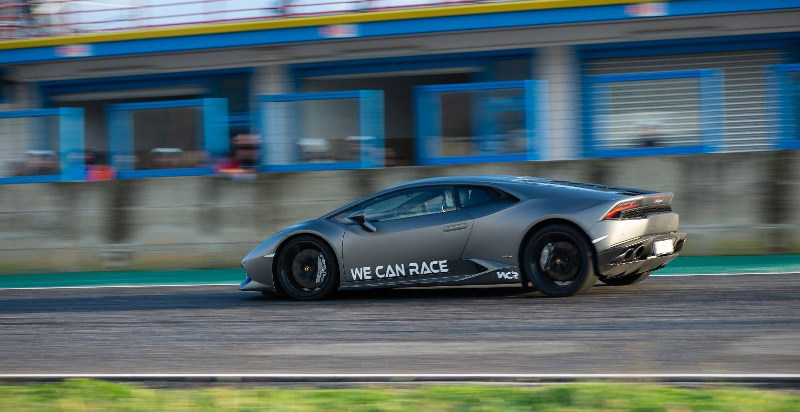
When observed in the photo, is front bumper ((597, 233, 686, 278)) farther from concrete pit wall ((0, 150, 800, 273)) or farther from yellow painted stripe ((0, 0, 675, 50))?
yellow painted stripe ((0, 0, 675, 50))

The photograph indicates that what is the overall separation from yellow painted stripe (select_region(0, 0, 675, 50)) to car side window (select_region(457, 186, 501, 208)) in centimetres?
896

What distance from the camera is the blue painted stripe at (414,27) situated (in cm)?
1723

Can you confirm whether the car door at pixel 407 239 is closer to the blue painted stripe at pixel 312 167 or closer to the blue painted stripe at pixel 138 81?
the blue painted stripe at pixel 312 167

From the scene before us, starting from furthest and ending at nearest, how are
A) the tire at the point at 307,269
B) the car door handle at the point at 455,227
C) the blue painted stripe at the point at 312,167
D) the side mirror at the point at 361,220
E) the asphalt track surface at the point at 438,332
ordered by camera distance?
the blue painted stripe at the point at 312,167 < the tire at the point at 307,269 < the side mirror at the point at 361,220 < the car door handle at the point at 455,227 < the asphalt track surface at the point at 438,332

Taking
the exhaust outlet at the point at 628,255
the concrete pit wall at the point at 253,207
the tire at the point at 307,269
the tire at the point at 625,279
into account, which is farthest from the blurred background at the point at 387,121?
the exhaust outlet at the point at 628,255

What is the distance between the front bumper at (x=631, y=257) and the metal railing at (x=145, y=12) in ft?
32.5

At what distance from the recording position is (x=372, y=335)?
7.81 m

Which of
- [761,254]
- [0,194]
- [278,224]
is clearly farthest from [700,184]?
[0,194]

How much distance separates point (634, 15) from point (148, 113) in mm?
8009

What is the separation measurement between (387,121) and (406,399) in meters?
11.4

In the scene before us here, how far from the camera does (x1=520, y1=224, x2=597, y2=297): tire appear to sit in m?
8.90

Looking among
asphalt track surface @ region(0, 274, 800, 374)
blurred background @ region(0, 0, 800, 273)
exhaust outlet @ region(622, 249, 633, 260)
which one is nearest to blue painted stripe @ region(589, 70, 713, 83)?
blurred background @ region(0, 0, 800, 273)

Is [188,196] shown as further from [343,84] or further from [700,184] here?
[700,184]

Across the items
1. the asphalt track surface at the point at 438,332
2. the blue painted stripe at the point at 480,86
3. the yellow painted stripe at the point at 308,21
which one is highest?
the yellow painted stripe at the point at 308,21
